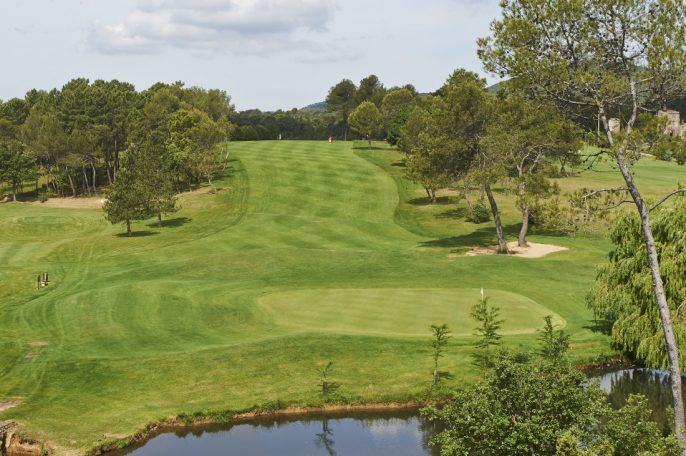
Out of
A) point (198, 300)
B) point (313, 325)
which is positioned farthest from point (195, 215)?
point (313, 325)

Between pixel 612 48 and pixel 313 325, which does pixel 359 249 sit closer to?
pixel 313 325

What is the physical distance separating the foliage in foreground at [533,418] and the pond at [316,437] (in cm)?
885

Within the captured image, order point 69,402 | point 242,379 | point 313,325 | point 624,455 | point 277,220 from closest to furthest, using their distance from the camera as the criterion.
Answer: point 624,455 → point 69,402 → point 242,379 → point 313,325 → point 277,220

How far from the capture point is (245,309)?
46.6 m

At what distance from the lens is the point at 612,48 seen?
23.9 m

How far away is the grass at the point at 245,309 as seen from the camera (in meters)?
35.1

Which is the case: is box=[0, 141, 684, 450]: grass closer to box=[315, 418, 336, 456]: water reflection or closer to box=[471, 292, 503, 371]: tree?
box=[471, 292, 503, 371]: tree

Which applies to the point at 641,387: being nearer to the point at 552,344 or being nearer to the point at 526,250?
the point at 552,344

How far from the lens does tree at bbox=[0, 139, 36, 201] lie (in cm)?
10956

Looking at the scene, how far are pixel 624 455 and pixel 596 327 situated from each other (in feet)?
82.1

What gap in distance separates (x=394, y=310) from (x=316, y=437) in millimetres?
14250

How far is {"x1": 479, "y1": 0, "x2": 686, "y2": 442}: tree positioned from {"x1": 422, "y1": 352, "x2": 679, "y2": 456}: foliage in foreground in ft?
8.96

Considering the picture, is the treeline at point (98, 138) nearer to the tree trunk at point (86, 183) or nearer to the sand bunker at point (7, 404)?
the tree trunk at point (86, 183)

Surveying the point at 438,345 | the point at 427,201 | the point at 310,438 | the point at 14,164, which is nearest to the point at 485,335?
the point at 438,345
